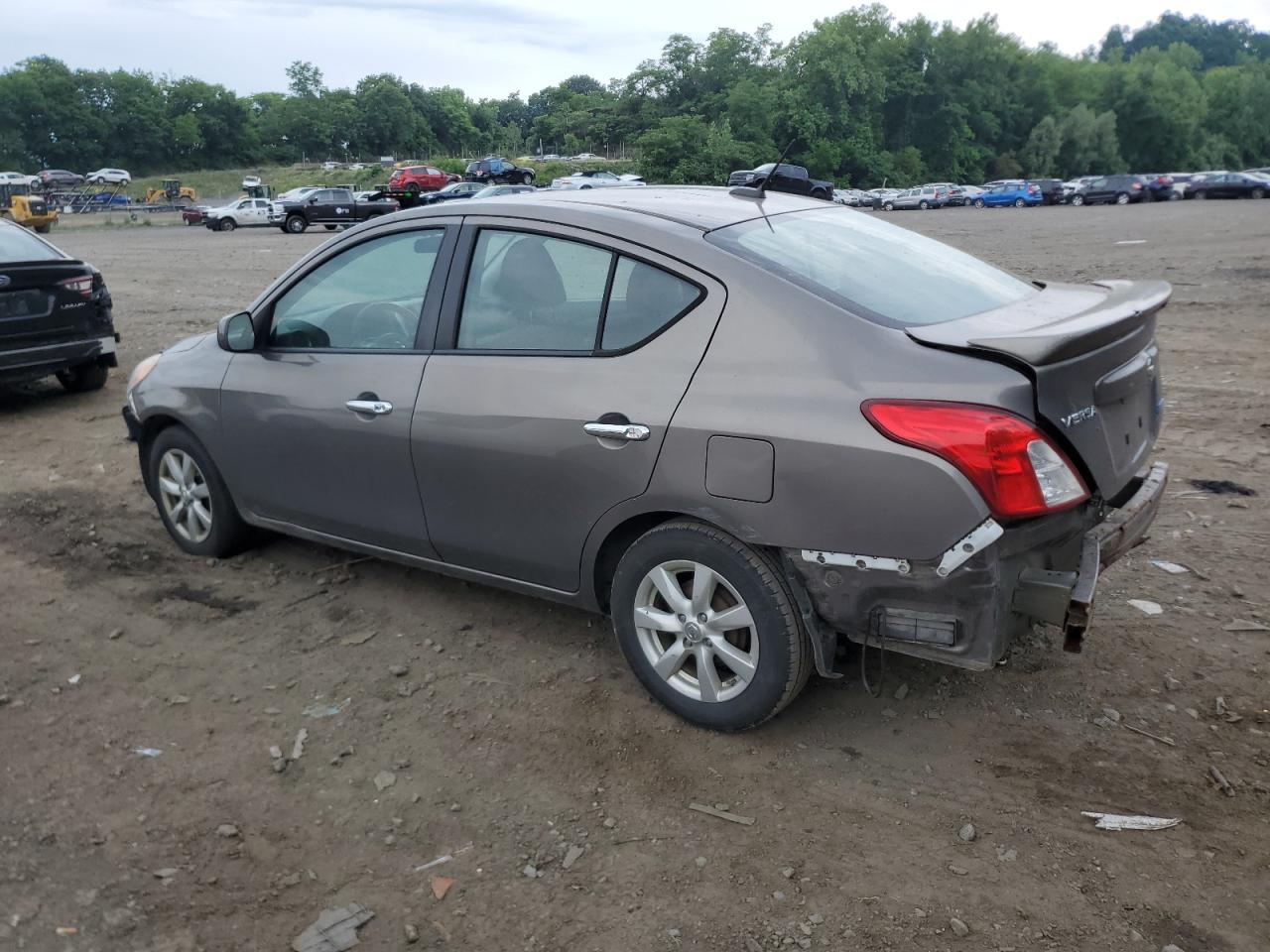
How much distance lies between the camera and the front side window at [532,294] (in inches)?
144

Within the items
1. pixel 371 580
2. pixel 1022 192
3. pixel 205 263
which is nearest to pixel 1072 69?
pixel 1022 192

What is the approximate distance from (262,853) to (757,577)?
1.65 m

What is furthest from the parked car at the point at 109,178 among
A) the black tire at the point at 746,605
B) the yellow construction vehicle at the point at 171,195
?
the black tire at the point at 746,605

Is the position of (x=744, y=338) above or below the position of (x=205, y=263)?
above

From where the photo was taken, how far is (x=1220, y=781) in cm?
317

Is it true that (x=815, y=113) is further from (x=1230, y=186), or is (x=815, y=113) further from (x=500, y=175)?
(x=1230, y=186)

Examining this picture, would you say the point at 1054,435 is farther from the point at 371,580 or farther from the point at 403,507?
the point at 371,580

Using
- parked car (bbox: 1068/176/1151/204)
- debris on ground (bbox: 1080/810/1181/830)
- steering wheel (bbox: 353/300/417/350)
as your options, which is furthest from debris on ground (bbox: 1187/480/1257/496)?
parked car (bbox: 1068/176/1151/204)

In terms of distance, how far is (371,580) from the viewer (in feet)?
16.3

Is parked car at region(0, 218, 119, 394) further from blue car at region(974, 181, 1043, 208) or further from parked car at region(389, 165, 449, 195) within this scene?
blue car at region(974, 181, 1043, 208)

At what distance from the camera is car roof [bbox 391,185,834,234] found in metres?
3.68

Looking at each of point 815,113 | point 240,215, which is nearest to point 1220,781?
point 240,215

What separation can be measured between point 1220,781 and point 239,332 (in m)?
4.07

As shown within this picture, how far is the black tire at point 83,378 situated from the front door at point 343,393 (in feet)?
17.4
